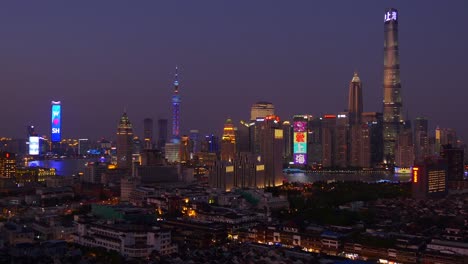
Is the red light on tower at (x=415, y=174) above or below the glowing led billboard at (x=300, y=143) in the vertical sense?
below

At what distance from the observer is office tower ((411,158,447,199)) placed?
1994cm

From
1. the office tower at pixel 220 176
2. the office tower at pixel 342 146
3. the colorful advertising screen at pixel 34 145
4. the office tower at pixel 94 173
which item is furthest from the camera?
the colorful advertising screen at pixel 34 145

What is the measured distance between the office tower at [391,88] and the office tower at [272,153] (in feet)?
58.4

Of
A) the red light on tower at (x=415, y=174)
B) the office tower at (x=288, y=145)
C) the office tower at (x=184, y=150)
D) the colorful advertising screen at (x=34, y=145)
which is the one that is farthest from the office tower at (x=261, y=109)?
the red light on tower at (x=415, y=174)

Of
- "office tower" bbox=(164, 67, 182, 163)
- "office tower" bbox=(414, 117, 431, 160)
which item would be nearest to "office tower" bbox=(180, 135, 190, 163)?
"office tower" bbox=(164, 67, 182, 163)

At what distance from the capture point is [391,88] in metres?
43.2

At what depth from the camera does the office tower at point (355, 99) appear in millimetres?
44312

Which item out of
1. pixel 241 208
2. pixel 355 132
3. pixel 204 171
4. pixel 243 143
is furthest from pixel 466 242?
pixel 355 132

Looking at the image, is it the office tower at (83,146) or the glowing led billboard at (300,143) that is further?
the office tower at (83,146)

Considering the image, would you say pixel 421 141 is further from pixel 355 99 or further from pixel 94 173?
pixel 94 173

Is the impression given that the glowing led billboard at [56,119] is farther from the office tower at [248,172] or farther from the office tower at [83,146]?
the office tower at [248,172]

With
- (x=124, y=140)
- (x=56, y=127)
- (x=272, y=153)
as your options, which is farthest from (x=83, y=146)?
(x=272, y=153)

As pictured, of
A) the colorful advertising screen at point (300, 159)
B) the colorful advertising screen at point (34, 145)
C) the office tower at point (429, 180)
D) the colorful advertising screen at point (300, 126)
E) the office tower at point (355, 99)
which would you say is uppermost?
the office tower at point (355, 99)

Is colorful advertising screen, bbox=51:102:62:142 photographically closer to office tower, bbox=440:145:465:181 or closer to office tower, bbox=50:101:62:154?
office tower, bbox=50:101:62:154
